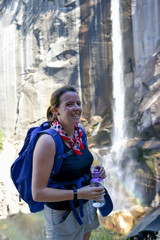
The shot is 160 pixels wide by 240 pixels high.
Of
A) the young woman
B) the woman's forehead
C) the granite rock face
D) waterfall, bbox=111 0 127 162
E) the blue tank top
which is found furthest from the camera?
waterfall, bbox=111 0 127 162

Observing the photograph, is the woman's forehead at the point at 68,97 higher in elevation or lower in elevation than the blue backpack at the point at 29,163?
higher

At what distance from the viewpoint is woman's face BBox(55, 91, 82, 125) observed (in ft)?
4.89

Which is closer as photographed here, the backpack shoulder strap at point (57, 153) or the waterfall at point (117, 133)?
the backpack shoulder strap at point (57, 153)

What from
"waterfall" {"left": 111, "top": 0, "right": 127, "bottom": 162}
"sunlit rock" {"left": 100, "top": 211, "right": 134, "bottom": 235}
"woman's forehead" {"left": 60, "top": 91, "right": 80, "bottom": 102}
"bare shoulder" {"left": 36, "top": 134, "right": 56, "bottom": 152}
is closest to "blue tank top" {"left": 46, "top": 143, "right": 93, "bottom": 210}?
"bare shoulder" {"left": 36, "top": 134, "right": 56, "bottom": 152}

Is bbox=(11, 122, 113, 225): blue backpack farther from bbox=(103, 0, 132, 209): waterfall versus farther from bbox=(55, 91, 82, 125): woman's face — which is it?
bbox=(103, 0, 132, 209): waterfall

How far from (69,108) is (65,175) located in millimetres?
415

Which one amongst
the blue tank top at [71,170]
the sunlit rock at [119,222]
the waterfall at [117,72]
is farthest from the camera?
the waterfall at [117,72]

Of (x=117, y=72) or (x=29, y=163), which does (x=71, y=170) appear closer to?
(x=29, y=163)

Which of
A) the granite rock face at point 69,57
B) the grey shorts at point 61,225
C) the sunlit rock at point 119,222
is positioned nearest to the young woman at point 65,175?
the grey shorts at point 61,225

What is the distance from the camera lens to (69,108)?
149 cm

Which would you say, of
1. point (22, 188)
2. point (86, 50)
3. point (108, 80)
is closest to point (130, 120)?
point (108, 80)

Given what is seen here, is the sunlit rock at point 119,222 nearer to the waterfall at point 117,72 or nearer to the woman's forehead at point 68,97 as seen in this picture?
the waterfall at point 117,72

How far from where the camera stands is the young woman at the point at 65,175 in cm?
130

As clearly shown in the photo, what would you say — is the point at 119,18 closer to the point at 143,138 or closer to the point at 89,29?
the point at 89,29
